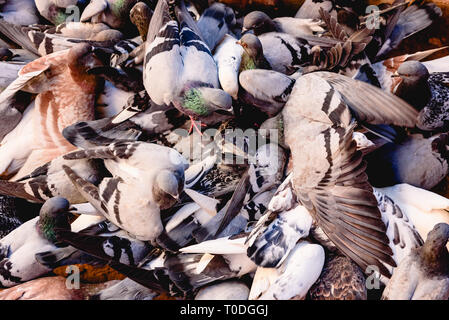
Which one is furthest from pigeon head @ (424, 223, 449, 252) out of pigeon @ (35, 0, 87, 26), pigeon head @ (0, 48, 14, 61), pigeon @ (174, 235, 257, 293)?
pigeon head @ (0, 48, 14, 61)

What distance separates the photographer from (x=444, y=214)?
7.41 feet

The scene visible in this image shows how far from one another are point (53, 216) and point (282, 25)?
5.64 feet

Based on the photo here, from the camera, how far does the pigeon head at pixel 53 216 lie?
232 cm

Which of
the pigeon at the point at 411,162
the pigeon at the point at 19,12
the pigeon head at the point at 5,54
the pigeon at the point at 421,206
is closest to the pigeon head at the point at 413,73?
the pigeon at the point at 411,162

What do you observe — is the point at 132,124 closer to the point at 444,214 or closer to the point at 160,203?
the point at 160,203

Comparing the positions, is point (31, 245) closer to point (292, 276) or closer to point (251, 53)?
point (292, 276)

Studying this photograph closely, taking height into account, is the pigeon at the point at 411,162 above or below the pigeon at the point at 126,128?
below

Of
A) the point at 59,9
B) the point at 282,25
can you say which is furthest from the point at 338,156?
the point at 59,9

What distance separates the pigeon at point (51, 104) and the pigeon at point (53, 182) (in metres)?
0.19

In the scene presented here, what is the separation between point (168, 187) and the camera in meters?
2.13

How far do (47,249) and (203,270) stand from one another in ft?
2.61

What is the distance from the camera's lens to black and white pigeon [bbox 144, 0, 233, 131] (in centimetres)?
242

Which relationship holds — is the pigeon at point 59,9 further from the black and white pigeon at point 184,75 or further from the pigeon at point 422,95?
the pigeon at point 422,95

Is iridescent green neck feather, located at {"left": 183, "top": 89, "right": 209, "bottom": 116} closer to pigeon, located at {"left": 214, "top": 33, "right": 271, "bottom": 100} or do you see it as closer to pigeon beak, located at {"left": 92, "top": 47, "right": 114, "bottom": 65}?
pigeon, located at {"left": 214, "top": 33, "right": 271, "bottom": 100}
